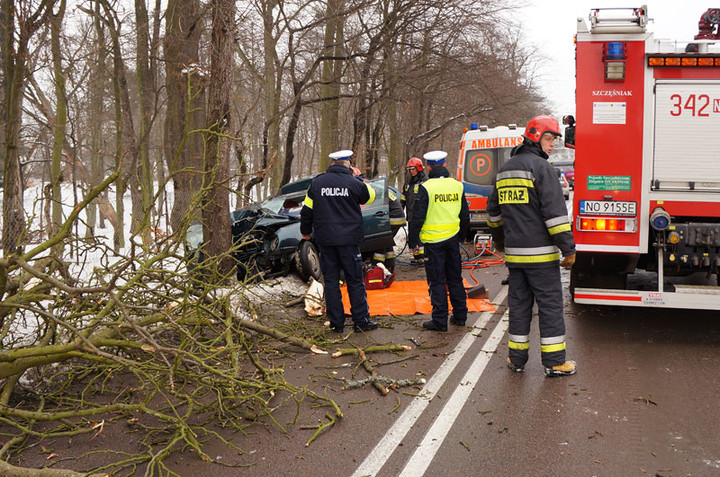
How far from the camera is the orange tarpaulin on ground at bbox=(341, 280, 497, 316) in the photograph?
7.66 m

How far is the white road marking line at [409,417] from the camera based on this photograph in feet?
11.9

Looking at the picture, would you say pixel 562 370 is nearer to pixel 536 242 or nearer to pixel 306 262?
pixel 536 242

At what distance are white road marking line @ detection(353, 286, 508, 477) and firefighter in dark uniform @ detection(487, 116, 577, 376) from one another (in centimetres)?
58

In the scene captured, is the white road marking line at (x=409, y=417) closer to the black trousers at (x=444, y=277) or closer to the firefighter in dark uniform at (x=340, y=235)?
the black trousers at (x=444, y=277)

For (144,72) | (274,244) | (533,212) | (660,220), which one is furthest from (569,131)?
(144,72)

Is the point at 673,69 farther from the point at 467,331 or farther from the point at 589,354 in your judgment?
the point at 467,331

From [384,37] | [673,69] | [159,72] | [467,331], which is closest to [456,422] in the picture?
[467,331]

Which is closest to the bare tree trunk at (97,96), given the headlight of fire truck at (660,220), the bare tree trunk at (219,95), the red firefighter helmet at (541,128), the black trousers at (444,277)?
the bare tree trunk at (219,95)

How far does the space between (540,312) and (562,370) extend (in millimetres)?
491

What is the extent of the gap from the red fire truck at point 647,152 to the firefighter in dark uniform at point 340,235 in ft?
7.47

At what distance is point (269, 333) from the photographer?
5.95m

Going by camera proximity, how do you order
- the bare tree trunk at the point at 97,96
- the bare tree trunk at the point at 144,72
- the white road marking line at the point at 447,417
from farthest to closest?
the bare tree trunk at the point at 97,96
the bare tree trunk at the point at 144,72
the white road marking line at the point at 447,417

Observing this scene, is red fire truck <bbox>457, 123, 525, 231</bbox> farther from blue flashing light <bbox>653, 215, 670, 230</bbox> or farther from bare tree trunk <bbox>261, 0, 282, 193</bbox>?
blue flashing light <bbox>653, 215, 670, 230</bbox>

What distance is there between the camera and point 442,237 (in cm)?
664
